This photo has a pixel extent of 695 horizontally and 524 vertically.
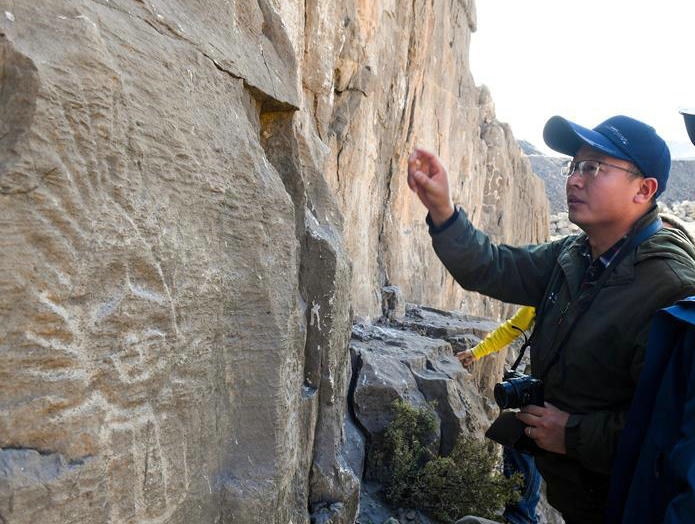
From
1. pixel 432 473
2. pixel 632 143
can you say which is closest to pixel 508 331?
pixel 432 473

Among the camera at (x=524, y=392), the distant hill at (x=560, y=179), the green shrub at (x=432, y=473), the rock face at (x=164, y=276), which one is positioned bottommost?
the green shrub at (x=432, y=473)

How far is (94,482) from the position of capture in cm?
146

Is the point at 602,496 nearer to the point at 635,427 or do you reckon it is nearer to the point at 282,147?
the point at 635,427

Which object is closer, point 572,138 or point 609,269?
point 609,269

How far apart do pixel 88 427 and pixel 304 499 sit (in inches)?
58.8

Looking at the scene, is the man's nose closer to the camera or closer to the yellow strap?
the camera

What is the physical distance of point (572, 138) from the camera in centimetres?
253

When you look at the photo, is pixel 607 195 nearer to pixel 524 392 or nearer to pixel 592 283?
pixel 592 283

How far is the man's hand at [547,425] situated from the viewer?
2.29m

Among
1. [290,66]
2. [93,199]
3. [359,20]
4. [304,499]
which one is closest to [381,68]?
[359,20]

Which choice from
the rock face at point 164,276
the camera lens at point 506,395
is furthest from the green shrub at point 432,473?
the camera lens at point 506,395

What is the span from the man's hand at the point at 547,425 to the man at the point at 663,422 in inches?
16.2

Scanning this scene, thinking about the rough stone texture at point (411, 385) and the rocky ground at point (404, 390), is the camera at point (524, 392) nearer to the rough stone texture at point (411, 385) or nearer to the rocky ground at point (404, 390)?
the rocky ground at point (404, 390)

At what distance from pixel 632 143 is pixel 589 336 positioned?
2.70 feet
